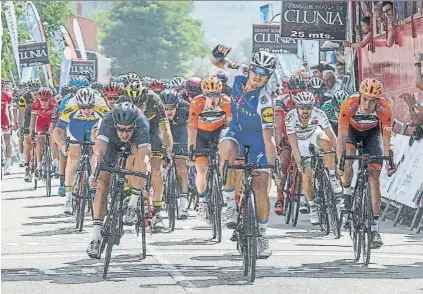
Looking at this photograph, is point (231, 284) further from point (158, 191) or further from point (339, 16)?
point (339, 16)

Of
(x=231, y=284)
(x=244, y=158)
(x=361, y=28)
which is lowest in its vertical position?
(x=231, y=284)

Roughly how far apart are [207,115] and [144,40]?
12156cm

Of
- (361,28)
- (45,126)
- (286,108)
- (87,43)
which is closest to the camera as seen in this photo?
(286,108)

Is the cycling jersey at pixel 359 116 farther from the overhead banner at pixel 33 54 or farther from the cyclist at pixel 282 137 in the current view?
the overhead banner at pixel 33 54

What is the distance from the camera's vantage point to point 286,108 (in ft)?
63.9

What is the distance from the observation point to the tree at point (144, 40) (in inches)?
5438

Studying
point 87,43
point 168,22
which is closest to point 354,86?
point 87,43

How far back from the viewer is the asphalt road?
12.1m

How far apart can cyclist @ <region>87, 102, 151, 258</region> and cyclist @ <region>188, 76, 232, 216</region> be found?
367 centimetres

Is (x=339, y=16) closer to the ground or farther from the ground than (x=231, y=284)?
farther from the ground

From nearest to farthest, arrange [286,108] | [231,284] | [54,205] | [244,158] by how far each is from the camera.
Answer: [231,284], [244,158], [286,108], [54,205]

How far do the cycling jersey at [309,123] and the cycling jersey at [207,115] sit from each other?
Answer: 0.79 meters

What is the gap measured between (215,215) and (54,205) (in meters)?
7.08

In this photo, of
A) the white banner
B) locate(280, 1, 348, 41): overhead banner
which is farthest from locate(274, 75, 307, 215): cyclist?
the white banner
